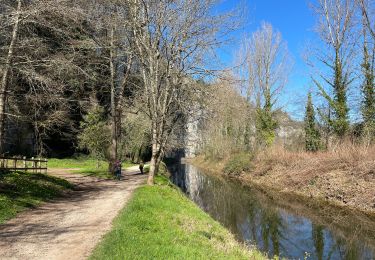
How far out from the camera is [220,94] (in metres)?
17.5

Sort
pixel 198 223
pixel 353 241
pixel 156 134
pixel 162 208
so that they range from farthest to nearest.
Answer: pixel 156 134 < pixel 353 241 < pixel 162 208 < pixel 198 223

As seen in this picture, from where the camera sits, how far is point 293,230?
47.9 feet

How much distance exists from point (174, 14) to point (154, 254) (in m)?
11.8

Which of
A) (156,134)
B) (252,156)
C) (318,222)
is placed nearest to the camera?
(318,222)

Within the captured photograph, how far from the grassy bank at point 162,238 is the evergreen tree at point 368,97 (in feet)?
55.7

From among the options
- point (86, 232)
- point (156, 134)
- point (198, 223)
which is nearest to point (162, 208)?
point (198, 223)

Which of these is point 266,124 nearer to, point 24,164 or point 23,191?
point 24,164

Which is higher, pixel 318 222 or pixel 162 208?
pixel 162 208

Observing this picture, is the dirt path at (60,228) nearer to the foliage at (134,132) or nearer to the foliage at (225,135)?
the foliage at (225,135)

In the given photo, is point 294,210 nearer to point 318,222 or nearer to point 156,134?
point 318,222

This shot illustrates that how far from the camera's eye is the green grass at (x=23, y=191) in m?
10.4

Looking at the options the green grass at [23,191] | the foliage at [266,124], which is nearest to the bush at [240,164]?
the foliage at [266,124]

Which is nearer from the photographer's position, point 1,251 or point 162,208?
point 1,251

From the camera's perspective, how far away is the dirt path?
23.2 ft
